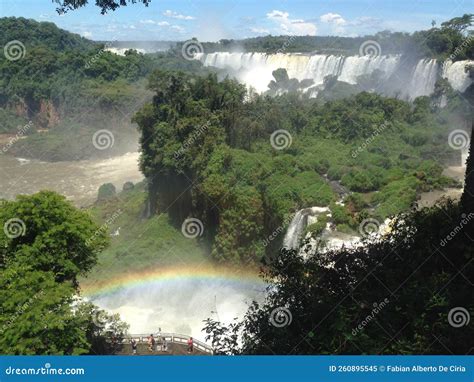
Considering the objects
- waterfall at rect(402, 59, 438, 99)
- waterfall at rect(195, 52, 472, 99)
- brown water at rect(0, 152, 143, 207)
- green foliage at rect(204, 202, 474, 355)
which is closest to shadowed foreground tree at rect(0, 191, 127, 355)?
green foliage at rect(204, 202, 474, 355)

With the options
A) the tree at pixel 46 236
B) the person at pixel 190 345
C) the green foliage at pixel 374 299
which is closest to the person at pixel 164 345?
the person at pixel 190 345

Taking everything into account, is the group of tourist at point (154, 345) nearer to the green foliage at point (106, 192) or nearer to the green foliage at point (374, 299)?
the green foliage at point (374, 299)

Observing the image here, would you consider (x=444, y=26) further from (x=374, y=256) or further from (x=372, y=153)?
(x=374, y=256)

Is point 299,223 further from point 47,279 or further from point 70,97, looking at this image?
point 70,97

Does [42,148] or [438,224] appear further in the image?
[42,148]

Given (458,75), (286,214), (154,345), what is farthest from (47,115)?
(154,345)

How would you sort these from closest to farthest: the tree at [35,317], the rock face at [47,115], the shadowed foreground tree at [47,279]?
the tree at [35,317] → the shadowed foreground tree at [47,279] → the rock face at [47,115]

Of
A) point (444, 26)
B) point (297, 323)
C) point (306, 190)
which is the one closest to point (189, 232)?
point (306, 190)
